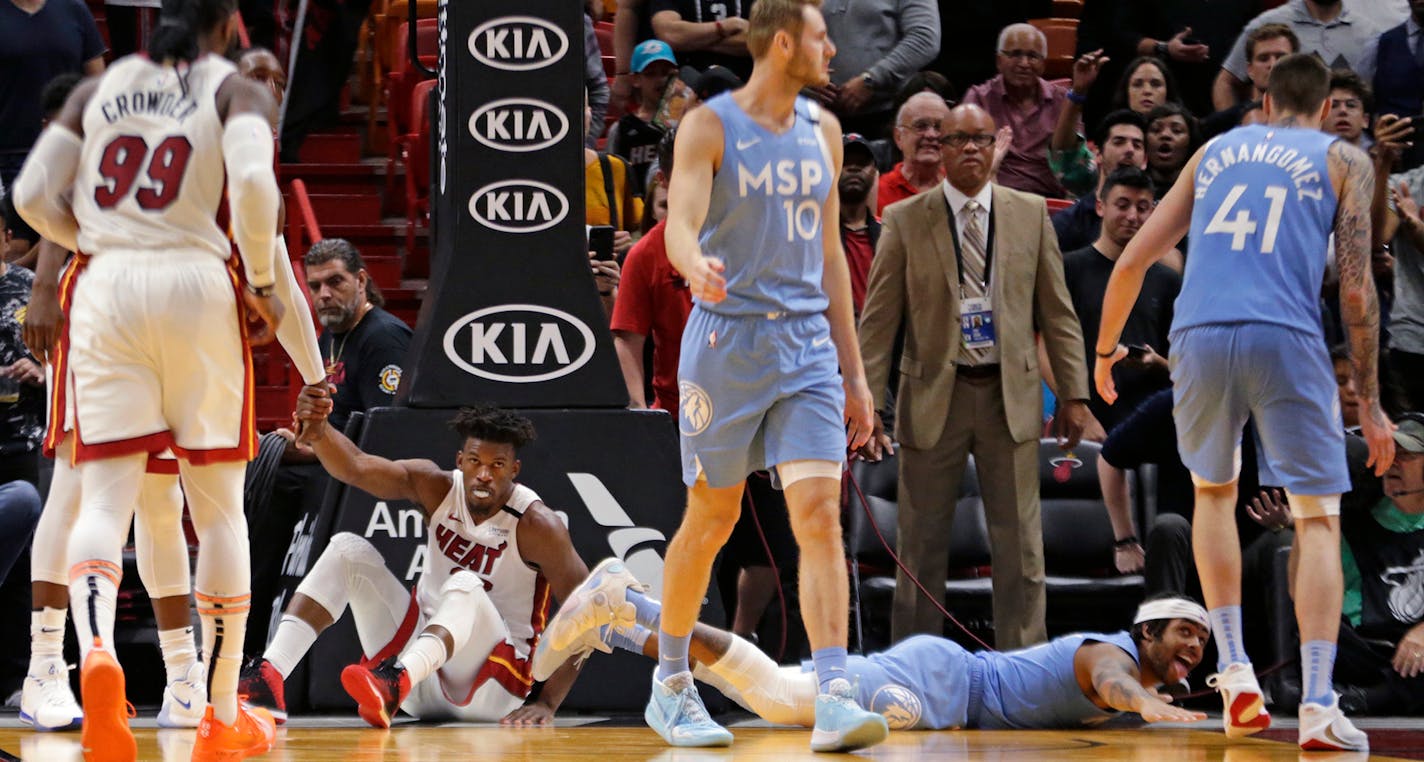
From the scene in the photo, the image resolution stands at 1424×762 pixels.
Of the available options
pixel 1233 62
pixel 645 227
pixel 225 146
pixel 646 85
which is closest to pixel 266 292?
pixel 225 146

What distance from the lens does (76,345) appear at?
4816 millimetres

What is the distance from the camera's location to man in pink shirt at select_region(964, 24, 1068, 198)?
10477 mm

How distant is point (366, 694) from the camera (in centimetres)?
653

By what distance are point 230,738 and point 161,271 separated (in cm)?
124

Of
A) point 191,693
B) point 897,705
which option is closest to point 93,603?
point 191,693

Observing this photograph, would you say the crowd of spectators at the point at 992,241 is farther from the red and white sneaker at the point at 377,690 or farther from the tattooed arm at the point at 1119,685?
the red and white sneaker at the point at 377,690

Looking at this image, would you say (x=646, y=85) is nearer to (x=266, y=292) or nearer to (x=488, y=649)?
(x=488, y=649)

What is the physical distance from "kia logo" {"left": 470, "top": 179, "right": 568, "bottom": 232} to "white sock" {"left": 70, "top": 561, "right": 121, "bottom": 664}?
297 cm

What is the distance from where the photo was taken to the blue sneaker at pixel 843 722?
5.31m

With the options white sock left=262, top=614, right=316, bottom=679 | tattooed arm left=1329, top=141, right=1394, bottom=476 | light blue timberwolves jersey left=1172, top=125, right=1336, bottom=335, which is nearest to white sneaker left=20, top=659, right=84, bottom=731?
white sock left=262, top=614, right=316, bottom=679

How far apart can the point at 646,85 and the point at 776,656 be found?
357 centimetres

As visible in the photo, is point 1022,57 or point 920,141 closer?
point 920,141

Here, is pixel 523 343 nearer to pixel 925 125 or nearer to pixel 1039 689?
pixel 1039 689

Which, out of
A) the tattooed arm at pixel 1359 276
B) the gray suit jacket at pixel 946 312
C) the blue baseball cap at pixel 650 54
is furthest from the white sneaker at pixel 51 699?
the blue baseball cap at pixel 650 54
